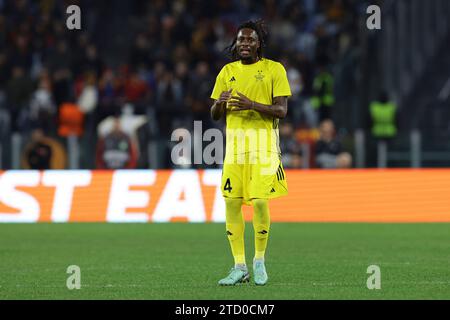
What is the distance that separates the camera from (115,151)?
82.1 feet

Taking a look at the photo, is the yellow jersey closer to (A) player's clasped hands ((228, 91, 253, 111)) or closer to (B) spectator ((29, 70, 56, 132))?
(A) player's clasped hands ((228, 91, 253, 111))

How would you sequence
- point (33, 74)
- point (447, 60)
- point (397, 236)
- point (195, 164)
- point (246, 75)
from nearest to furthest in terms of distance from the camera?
point (246, 75)
point (397, 236)
point (195, 164)
point (447, 60)
point (33, 74)

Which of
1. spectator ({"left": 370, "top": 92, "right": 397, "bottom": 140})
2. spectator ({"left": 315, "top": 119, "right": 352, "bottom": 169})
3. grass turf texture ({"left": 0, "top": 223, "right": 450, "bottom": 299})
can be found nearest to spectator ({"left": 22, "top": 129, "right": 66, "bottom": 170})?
grass turf texture ({"left": 0, "top": 223, "right": 450, "bottom": 299})

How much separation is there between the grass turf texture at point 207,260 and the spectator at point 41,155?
4386mm

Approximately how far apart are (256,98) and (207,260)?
3.25 m

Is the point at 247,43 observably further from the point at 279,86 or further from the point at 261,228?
the point at 261,228

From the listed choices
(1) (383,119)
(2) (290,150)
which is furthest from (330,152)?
(1) (383,119)

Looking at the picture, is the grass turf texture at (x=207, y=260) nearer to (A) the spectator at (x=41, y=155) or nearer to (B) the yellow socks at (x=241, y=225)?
(B) the yellow socks at (x=241, y=225)

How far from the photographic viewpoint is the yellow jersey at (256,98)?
1141 cm

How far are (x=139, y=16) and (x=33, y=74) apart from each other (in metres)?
3.17

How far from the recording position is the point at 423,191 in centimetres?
2123

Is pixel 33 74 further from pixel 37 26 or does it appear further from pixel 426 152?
pixel 426 152

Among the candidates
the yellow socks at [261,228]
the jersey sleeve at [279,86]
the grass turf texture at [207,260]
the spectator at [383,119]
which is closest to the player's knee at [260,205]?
the yellow socks at [261,228]
